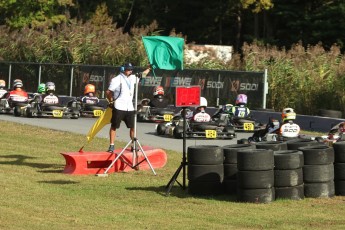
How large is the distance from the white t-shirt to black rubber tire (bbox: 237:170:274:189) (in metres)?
4.43

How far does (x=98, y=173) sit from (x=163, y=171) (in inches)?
48.7

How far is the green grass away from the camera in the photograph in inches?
464

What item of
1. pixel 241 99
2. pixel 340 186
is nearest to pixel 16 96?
pixel 241 99

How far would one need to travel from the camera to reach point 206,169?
13.9 metres

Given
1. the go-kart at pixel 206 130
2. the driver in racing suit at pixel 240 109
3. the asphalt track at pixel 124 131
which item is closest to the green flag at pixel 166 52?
the asphalt track at pixel 124 131

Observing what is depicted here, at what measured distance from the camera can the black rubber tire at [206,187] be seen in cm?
1396

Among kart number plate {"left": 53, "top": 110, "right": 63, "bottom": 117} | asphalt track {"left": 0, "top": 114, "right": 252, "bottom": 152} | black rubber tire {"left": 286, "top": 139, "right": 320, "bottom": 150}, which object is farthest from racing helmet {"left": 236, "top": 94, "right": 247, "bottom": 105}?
black rubber tire {"left": 286, "top": 139, "right": 320, "bottom": 150}

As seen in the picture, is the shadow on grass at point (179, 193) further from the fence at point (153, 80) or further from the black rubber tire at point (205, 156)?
the fence at point (153, 80)

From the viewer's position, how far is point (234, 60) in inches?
1378

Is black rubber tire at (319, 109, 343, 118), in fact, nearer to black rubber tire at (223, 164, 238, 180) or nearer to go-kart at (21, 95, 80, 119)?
go-kart at (21, 95, 80, 119)

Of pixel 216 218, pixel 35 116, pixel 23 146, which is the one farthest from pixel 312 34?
pixel 216 218

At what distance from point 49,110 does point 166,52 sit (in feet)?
49.1

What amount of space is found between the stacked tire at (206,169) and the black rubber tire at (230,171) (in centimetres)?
6

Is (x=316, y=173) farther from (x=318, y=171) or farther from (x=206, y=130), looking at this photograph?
(x=206, y=130)
